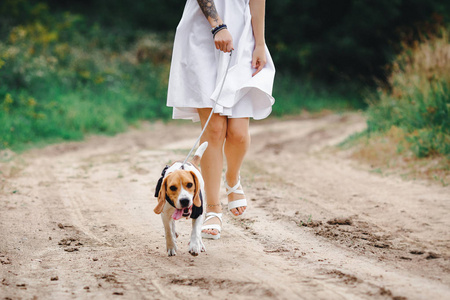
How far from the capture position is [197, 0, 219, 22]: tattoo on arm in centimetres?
331

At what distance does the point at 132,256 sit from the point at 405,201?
2592 millimetres

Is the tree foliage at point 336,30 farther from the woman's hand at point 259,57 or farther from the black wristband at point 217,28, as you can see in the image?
the black wristband at point 217,28

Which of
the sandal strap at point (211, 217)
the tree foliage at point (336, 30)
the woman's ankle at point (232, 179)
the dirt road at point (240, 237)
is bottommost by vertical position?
the dirt road at point (240, 237)

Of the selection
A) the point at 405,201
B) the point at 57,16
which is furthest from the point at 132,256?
the point at 57,16

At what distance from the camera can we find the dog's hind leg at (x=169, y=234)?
3.14 metres

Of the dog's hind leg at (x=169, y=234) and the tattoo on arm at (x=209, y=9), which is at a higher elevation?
the tattoo on arm at (x=209, y=9)

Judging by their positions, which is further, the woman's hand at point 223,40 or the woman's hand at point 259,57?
the woman's hand at point 259,57

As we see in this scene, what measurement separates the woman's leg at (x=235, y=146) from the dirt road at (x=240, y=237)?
1.15 ft

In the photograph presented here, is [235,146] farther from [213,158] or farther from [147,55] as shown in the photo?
[147,55]

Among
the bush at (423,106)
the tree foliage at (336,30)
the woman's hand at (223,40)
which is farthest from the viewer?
the tree foliage at (336,30)

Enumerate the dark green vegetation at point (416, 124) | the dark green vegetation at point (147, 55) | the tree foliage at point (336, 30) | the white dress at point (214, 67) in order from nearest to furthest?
1. the white dress at point (214, 67)
2. the dark green vegetation at point (416, 124)
3. the dark green vegetation at point (147, 55)
4. the tree foliage at point (336, 30)

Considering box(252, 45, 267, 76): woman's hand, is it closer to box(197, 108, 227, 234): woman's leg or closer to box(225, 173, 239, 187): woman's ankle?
box(197, 108, 227, 234): woman's leg

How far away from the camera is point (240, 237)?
3613 mm

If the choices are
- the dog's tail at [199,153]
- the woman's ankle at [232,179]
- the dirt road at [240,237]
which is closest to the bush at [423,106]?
the dirt road at [240,237]
